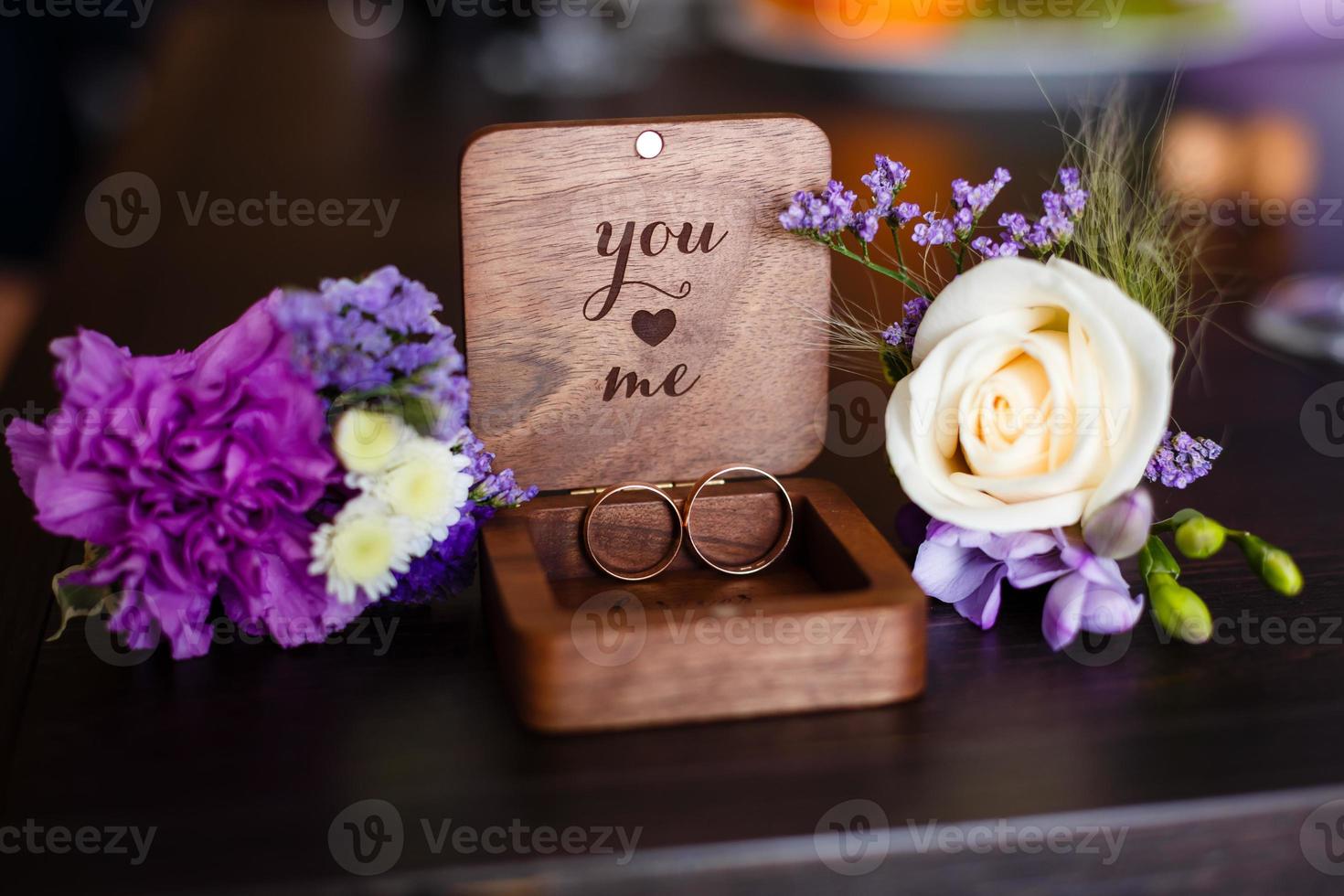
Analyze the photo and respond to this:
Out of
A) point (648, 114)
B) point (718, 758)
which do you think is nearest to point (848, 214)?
point (718, 758)

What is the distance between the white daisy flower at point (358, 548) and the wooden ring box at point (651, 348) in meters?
0.07

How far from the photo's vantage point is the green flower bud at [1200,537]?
0.84m

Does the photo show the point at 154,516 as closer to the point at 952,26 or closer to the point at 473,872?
the point at 473,872

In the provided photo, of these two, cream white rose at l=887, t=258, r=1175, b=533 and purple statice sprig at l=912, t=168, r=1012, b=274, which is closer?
cream white rose at l=887, t=258, r=1175, b=533

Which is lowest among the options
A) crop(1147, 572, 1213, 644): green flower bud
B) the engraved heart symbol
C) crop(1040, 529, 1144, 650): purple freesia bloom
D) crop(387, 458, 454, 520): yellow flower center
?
crop(1147, 572, 1213, 644): green flower bud

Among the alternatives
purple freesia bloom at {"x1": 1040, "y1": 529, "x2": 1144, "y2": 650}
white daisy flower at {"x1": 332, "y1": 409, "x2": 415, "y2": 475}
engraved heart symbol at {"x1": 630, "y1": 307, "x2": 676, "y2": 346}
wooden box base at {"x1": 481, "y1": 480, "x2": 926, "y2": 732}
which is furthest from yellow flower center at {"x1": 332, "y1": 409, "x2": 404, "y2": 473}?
purple freesia bloom at {"x1": 1040, "y1": 529, "x2": 1144, "y2": 650}

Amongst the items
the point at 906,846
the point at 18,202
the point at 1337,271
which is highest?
the point at 906,846

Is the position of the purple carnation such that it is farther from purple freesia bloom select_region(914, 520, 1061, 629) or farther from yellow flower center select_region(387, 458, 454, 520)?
purple freesia bloom select_region(914, 520, 1061, 629)

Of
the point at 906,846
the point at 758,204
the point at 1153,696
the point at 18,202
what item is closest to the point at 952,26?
the point at 758,204

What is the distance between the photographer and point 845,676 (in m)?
0.79

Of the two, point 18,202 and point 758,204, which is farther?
point 18,202

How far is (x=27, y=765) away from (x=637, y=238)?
52 cm

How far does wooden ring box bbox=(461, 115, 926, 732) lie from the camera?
0.91 m

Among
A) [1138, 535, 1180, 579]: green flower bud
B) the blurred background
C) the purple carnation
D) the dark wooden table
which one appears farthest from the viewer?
the blurred background
